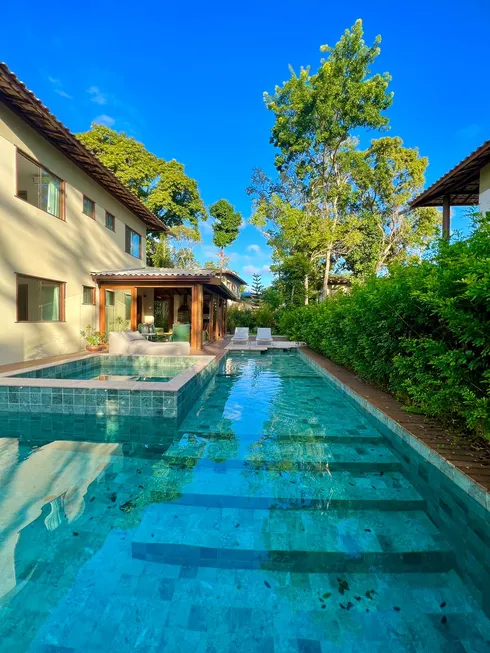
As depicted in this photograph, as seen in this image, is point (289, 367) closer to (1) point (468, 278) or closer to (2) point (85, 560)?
(1) point (468, 278)

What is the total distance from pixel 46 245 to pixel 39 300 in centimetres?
168

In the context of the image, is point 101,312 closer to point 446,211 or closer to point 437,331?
point 437,331

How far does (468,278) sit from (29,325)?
1038 centimetres

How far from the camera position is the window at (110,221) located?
48.0 ft

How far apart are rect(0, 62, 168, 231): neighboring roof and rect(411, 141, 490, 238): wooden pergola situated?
9719 millimetres

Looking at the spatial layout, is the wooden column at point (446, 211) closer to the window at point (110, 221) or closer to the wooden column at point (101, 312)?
the wooden column at point (101, 312)

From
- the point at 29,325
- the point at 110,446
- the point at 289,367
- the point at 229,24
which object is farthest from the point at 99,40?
the point at 110,446

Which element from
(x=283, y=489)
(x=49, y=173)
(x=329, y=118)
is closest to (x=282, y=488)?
(x=283, y=489)

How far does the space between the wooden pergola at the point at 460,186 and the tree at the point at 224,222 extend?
82.9 feet

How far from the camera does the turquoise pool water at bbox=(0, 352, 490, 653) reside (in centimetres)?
202

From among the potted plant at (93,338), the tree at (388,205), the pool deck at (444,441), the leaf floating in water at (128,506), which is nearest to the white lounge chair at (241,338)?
the potted plant at (93,338)

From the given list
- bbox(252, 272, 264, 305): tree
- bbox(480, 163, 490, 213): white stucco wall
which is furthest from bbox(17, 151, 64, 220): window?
bbox(252, 272, 264, 305): tree

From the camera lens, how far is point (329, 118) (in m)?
23.7

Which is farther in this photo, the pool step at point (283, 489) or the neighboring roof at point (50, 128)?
the neighboring roof at point (50, 128)
